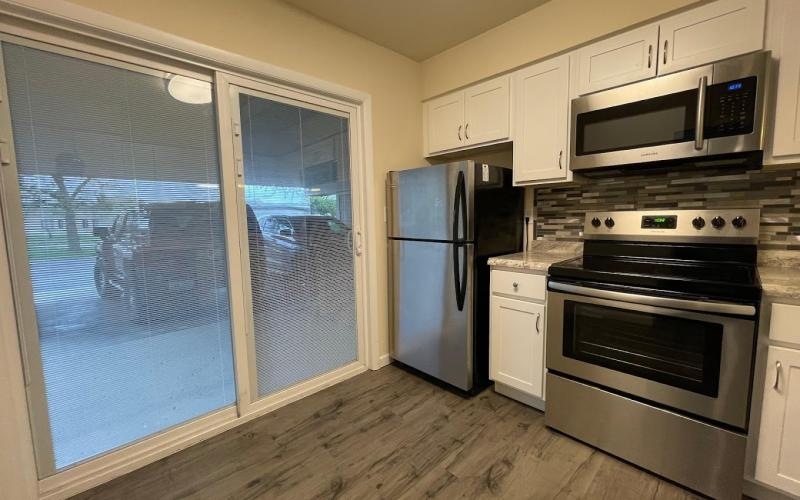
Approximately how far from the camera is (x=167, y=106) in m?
1.71

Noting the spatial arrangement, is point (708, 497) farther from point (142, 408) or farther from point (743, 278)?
point (142, 408)

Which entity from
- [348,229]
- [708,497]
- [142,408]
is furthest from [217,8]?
[708,497]

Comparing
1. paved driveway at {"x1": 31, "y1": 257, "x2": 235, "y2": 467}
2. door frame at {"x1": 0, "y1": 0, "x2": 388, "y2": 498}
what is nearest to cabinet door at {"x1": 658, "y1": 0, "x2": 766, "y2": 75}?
door frame at {"x1": 0, "y1": 0, "x2": 388, "y2": 498}

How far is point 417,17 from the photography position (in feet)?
7.18

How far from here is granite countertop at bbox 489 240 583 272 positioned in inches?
76.3

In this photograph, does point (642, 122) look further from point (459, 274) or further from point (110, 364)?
point (110, 364)

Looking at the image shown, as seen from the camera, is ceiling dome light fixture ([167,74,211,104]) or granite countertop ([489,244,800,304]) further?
ceiling dome light fixture ([167,74,211,104])

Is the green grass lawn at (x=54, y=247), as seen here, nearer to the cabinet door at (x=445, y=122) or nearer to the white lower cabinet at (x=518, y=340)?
the white lower cabinet at (x=518, y=340)

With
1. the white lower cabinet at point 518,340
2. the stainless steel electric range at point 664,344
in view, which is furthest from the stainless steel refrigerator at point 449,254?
the stainless steel electric range at point 664,344

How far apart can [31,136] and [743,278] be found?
2998mm

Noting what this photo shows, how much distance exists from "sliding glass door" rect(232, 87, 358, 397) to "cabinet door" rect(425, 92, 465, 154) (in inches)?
30.4

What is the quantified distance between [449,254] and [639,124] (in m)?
→ 1.23

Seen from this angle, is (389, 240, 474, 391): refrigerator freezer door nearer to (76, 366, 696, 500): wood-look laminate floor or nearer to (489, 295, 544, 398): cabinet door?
(489, 295, 544, 398): cabinet door

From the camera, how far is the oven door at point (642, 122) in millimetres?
1572
